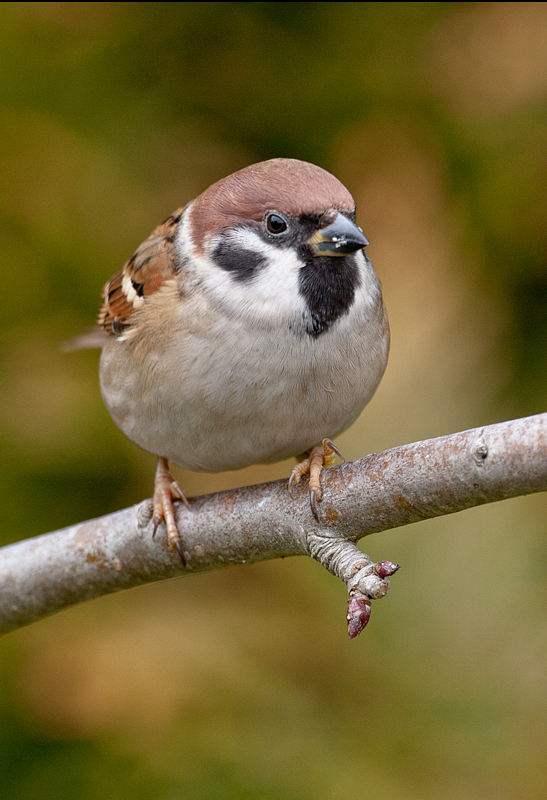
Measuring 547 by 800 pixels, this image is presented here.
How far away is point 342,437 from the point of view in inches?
115

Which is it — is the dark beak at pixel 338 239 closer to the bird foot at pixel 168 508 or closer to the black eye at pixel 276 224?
the black eye at pixel 276 224

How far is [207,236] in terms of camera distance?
219 centimetres

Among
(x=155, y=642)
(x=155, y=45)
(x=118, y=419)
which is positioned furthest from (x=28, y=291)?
(x=155, y=642)

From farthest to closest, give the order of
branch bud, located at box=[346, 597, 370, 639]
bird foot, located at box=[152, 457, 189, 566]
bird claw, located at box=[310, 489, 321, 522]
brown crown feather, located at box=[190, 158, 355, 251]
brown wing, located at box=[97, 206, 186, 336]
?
brown wing, located at box=[97, 206, 186, 336] → bird foot, located at box=[152, 457, 189, 566] → brown crown feather, located at box=[190, 158, 355, 251] → bird claw, located at box=[310, 489, 321, 522] → branch bud, located at box=[346, 597, 370, 639]

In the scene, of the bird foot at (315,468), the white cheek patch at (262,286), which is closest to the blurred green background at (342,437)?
the bird foot at (315,468)

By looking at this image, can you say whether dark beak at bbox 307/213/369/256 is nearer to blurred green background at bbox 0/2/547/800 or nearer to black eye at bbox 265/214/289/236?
black eye at bbox 265/214/289/236

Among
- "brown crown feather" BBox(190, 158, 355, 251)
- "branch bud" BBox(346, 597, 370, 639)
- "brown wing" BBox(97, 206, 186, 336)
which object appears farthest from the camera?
"brown wing" BBox(97, 206, 186, 336)

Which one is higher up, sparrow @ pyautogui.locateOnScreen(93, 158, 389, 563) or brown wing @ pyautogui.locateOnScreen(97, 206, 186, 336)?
brown wing @ pyautogui.locateOnScreen(97, 206, 186, 336)

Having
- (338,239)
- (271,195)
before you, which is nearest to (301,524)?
(338,239)

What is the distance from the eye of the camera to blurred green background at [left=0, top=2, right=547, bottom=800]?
2.40 meters

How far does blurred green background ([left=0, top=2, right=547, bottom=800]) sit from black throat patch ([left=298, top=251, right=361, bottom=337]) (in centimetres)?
74

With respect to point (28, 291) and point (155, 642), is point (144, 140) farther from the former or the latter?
point (155, 642)

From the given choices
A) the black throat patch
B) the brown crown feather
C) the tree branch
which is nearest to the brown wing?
the brown crown feather

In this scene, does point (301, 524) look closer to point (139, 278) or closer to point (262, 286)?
point (262, 286)
